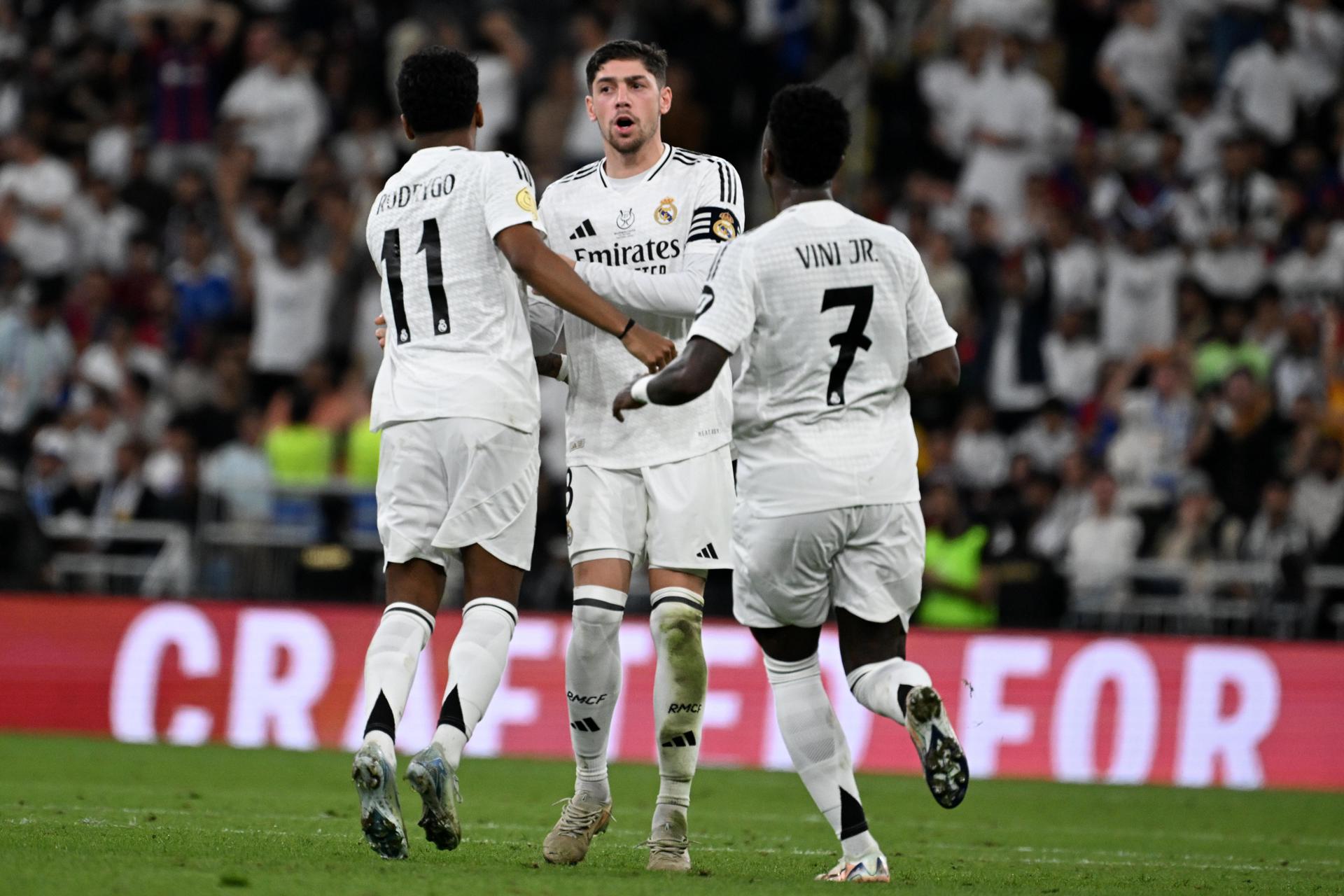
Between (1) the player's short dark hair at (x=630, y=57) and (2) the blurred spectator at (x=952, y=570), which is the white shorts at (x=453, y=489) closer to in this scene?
(1) the player's short dark hair at (x=630, y=57)

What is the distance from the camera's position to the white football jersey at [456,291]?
262 inches

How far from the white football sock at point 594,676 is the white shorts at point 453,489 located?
1.36 ft

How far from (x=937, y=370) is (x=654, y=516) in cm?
131

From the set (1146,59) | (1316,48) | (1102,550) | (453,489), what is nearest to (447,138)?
(453,489)

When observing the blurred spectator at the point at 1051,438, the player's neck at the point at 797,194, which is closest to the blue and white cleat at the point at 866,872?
the player's neck at the point at 797,194

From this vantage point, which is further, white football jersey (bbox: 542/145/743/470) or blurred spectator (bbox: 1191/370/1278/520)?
blurred spectator (bbox: 1191/370/1278/520)

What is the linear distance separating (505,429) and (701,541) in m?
0.91

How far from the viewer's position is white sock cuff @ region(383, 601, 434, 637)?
262 inches

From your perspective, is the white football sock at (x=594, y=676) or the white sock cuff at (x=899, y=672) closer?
the white sock cuff at (x=899, y=672)

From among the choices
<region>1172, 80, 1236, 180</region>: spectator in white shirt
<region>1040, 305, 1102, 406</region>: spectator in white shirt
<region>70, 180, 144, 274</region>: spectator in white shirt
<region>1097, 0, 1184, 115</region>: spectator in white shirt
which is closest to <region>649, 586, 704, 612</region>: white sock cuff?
<region>1040, 305, 1102, 406</region>: spectator in white shirt

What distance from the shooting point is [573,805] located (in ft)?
23.1

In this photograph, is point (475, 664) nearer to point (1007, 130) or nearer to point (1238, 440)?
point (1238, 440)

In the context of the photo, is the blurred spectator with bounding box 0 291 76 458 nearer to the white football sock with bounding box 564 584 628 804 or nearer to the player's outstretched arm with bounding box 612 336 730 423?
the white football sock with bounding box 564 584 628 804

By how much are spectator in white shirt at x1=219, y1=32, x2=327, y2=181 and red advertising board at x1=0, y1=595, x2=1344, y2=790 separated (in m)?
6.49
